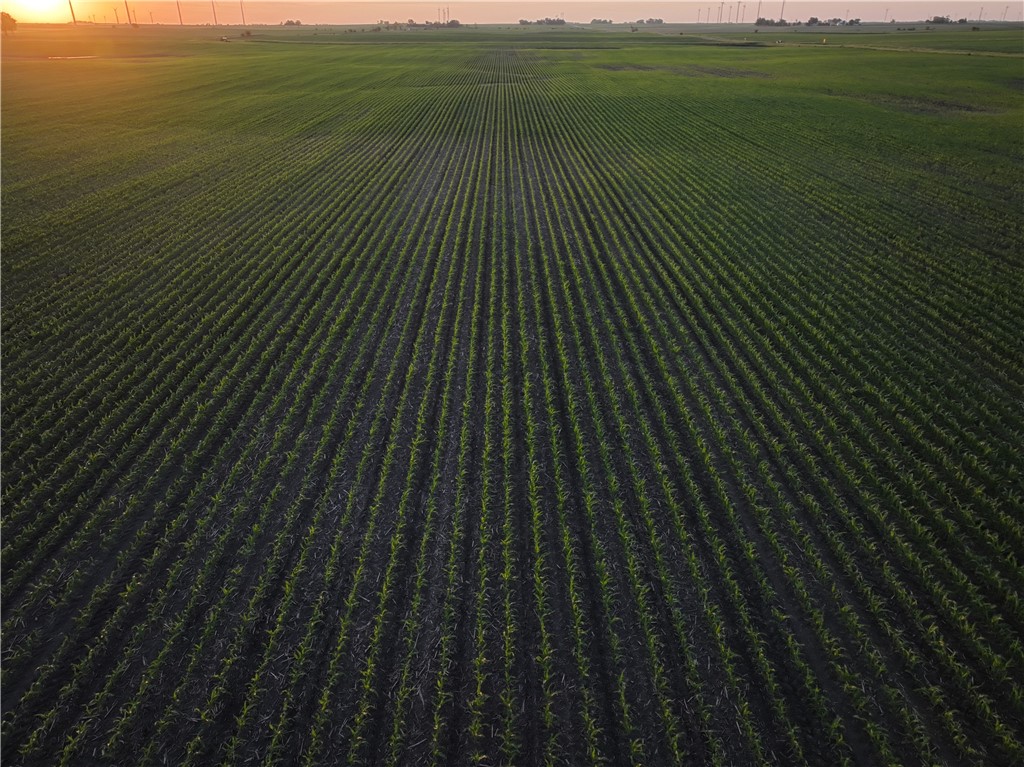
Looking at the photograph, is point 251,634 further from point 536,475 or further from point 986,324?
point 986,324

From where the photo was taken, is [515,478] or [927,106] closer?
[515,478]

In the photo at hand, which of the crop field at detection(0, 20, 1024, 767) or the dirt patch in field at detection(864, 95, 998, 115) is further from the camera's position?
the dirt patch in field at detection(864, 95, 998, 115)

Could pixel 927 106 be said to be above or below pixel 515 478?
above

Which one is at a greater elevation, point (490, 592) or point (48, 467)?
point (48, 467)

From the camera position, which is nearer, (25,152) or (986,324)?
(986,324)

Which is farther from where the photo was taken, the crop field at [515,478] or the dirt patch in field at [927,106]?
the dirt patch in field at [927,106]

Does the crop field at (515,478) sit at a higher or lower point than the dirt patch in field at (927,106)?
lower

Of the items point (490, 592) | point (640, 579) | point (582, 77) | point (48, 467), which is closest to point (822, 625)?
point (640, 579)

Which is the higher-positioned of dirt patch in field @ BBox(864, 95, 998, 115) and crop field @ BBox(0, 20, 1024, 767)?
dirt patch in field @ BBox(864, 95, 998, 115)
